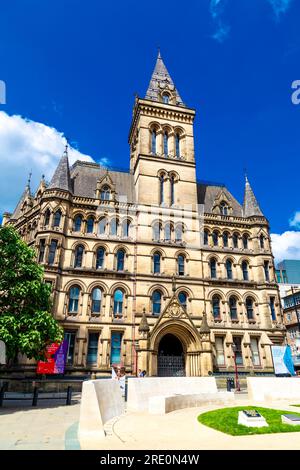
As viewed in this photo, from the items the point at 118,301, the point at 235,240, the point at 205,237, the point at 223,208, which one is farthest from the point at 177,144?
the point at 118,301

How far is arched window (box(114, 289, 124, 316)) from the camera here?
27.2m

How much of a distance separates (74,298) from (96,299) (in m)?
1.87

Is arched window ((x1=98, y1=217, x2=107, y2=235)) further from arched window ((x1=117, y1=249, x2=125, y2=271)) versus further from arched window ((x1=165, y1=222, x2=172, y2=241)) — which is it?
arched window ((x1=165, y1=222, x2=172, y2=241))

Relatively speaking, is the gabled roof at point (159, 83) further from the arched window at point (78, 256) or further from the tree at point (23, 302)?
the tree at point (23, 302)

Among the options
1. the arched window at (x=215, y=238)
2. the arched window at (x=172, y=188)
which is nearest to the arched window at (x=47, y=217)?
the arched window at (x=172, y=188)

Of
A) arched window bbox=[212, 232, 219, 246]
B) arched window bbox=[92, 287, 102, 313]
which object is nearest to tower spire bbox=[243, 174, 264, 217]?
arched window bbox=[212, 232, 219, 246]

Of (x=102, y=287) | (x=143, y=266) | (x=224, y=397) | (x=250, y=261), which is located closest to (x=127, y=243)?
(x=143, y=266)

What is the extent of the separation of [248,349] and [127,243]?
48.6ft

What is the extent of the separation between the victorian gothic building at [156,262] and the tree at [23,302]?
8.51 m

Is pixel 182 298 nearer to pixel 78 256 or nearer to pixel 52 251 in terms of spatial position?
pixel 78 256

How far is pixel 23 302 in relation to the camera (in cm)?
1756

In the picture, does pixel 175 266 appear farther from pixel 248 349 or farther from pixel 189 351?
pixel 248 349

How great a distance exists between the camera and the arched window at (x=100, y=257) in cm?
2855
